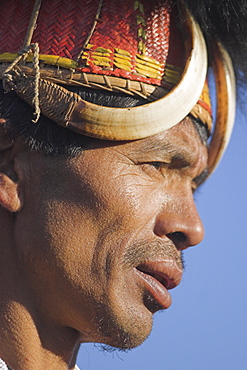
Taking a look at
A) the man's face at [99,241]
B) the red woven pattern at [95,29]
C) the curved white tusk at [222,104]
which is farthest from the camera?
the curved white tusk at [222,104]

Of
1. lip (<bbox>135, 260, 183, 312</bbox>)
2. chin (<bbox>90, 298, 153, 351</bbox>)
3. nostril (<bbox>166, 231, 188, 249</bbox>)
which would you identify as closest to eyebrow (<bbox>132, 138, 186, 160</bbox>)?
nostril (<bbox>166, 231, 188, 249</bbox>)

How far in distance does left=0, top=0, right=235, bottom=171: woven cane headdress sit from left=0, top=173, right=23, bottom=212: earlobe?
323 millimetres

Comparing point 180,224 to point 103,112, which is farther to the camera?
point 180,224

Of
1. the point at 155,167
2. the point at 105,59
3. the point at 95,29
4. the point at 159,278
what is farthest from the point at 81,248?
the point at 95,29

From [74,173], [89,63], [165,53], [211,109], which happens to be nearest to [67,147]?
[74,173]

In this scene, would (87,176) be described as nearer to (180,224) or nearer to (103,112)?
(103,112)

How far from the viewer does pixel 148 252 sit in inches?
109

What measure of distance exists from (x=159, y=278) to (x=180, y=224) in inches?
9.7

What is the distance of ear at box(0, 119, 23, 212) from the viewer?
2.77 metres

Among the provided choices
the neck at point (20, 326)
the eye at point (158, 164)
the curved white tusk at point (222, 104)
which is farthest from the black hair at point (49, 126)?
the curved white tusk at point (222, 104)

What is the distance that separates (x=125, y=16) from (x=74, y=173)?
71 centimetres

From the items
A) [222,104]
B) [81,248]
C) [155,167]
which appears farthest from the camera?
[222,104]

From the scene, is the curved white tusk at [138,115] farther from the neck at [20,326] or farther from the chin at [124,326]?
the chin at [124,326]

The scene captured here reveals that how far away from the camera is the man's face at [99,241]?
8.87 feet
